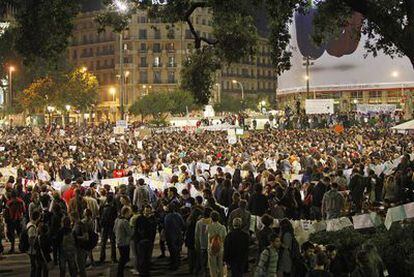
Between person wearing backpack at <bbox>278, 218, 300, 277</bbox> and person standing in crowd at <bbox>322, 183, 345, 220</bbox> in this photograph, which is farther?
person standing in crowd at <bbox>322, 183, 345, 220</bbox>

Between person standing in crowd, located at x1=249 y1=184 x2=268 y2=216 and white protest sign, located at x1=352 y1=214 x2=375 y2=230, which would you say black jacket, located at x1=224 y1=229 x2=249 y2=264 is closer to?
white protest sign, located at x1=352 y1=214 x2=375 y2=230

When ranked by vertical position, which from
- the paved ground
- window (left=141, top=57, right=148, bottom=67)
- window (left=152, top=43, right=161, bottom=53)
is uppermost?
window (left=152, top=43, right=161, bottom=53)

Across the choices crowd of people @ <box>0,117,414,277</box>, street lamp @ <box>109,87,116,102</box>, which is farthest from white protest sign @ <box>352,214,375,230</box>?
street lamp @ <box>109,87,116,102</box>

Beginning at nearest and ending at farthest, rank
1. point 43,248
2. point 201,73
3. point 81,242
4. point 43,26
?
1. point 43,248
2. point 81,242
3. point 43,26
4. point 201,73

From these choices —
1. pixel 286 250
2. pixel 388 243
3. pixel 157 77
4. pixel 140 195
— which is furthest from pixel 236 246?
pixel 157 77

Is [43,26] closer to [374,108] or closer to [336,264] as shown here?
[336,264]

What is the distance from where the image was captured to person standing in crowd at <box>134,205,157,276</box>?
46.6ft

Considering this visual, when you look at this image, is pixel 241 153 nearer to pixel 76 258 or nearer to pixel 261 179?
pixel 261 179

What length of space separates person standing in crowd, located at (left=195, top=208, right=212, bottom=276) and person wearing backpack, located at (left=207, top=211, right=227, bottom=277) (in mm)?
378

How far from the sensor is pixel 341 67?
106 meters

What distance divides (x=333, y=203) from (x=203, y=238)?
12.4 ft

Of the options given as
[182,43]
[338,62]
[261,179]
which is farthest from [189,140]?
[182,43]

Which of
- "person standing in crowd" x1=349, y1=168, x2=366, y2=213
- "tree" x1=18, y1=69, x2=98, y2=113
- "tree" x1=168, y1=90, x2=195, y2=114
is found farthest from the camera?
"tree" x1=168, y1=90, x2=195, y2=114

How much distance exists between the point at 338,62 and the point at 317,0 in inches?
3609
